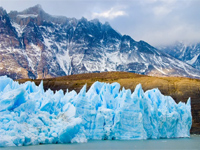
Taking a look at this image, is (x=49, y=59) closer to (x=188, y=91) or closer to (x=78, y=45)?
(x=78, y=45)

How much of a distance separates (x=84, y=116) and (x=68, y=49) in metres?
136

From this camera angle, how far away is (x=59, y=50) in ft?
531

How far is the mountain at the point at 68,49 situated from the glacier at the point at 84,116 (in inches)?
3847

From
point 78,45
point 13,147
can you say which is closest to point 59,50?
point 78,45

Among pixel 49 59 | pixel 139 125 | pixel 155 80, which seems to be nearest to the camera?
pixel 139 125

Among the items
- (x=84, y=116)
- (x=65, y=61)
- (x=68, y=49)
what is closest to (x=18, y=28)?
(x=68, y=49)

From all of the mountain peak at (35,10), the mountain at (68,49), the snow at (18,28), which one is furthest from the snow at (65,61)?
the mountain peak at (35,10)

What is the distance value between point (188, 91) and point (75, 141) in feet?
135

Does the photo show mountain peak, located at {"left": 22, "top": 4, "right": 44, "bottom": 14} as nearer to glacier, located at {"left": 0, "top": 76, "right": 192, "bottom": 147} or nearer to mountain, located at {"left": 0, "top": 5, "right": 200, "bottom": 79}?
mountain, located at {"left": 0, "top": 5, "right": 200, "bottom": 79}

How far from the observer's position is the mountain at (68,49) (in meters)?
143

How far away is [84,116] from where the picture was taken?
31.8m

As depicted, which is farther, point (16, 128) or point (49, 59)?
point (49, 59)

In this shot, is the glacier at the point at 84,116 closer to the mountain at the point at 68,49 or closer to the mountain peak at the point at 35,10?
the mountain at the point at 68,49

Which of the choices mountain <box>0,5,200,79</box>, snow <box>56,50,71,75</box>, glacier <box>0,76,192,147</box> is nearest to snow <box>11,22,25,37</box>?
mountain <box>0,5,200,79</box>
